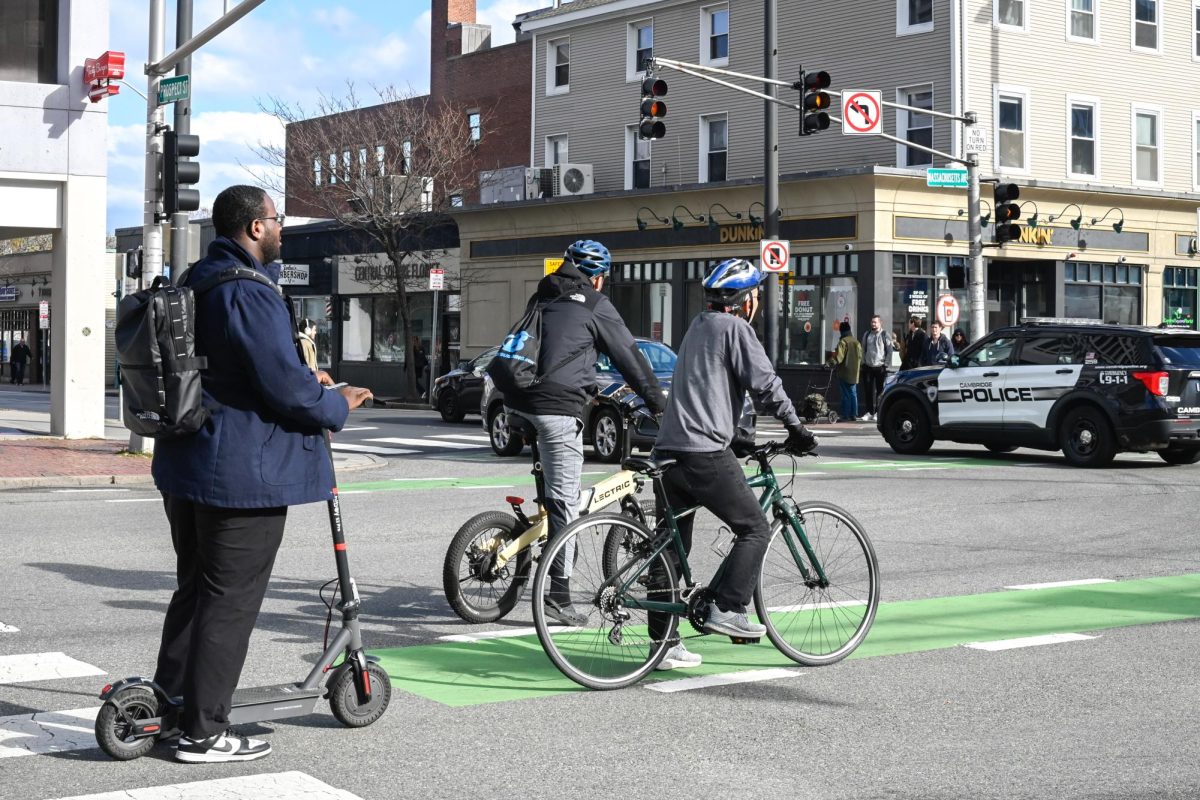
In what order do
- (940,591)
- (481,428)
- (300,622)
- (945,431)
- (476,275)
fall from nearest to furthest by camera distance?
(300,622)
(940,591)
(945,431)
(481,428)
(476,275)

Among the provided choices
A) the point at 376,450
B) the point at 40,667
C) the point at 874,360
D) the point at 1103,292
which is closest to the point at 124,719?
the point at 40,667

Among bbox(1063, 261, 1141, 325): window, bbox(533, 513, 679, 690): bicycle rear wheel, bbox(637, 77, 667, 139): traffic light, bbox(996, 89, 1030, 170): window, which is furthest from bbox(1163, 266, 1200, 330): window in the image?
bbox(533, 513, 679, 690): bicycle rear wheel

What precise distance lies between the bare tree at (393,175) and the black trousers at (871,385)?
1374 centimetres

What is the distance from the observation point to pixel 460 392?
94.0 feet

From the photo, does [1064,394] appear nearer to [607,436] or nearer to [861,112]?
[607,436]

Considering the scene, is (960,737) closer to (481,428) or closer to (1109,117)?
(481,428)

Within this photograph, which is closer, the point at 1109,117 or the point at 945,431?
the point at 945,431

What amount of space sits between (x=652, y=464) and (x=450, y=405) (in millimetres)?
22508

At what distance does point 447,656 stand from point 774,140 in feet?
70.6

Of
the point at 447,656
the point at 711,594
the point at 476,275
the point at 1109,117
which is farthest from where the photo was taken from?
the point at 476,275

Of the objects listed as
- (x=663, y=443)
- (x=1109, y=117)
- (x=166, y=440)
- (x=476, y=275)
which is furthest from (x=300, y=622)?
(x=476, y=275)

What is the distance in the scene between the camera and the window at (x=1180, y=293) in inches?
1474

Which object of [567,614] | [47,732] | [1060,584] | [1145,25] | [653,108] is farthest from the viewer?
[1145,25]

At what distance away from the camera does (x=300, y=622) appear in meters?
8.23
